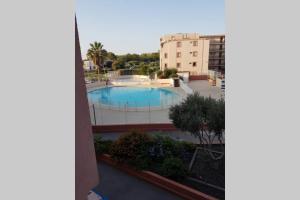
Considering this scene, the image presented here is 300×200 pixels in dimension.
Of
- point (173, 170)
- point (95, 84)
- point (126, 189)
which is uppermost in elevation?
point (95, 84)

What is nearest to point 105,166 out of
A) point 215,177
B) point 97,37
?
point 215,177

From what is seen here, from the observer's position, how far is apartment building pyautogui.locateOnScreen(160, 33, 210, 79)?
36.0 metres

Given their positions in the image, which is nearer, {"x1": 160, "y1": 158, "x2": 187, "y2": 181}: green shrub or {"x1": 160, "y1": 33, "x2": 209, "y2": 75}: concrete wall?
{"x1": 160, "y1": 158, "x2": 187, "y2": 181}: green shrub

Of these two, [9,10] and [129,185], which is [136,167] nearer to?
[129,185]

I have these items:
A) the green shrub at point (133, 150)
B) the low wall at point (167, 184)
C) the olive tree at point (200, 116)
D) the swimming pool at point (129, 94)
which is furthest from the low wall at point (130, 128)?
the swimming pool at point (129, 94)

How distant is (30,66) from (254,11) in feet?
6.70

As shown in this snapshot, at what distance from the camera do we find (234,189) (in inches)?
78.6

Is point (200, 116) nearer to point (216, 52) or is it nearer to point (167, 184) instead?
point (167, 184)

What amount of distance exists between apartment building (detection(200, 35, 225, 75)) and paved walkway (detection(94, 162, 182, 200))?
1455 inches

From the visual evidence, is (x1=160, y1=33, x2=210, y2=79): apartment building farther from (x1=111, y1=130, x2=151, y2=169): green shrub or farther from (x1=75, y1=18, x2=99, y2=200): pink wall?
(x1=75, y1=18, x2=99, y2=200): pink wall

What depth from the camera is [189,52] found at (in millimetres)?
36188

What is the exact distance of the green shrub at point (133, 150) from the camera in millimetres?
7707

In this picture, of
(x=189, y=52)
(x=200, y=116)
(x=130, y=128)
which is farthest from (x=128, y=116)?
(x=189, y=52)

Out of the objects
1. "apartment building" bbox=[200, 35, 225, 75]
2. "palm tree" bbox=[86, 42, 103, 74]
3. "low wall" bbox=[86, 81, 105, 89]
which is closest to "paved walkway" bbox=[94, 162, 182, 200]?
"low wall" bbox=[86, 81, 105, 89]
